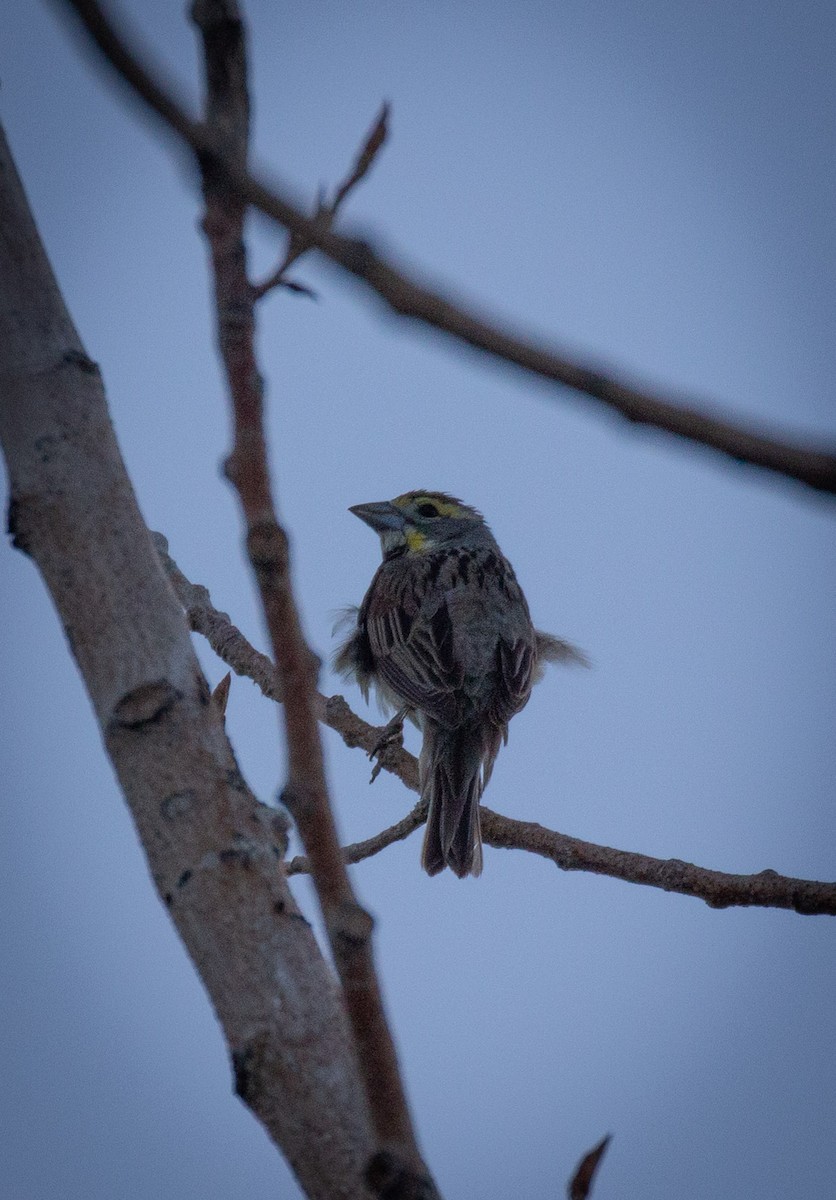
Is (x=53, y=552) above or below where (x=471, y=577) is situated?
below

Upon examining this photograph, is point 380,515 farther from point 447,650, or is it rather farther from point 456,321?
point 456,321

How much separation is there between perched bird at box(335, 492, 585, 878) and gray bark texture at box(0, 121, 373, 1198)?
13.3 ft

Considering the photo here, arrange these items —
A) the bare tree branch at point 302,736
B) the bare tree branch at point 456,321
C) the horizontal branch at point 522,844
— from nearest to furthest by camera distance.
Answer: the bare tree branch at point 456,321
the bare tree branch at point 302,736
the horizontal branch at point 522,844

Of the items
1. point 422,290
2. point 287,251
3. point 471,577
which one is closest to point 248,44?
point 287,251

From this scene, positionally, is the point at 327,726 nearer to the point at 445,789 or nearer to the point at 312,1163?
the point at 445,789

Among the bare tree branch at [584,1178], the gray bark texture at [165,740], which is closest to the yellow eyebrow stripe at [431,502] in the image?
the gray bark texture at [165,740]

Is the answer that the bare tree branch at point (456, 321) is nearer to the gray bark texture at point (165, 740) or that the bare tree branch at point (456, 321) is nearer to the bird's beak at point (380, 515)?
the gray bark texture at point (165, 740)

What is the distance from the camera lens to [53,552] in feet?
8.36

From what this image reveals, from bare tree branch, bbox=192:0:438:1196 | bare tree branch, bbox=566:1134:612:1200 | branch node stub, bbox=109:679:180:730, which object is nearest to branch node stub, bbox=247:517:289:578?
bare tree branch, bbox=192:0:438:1196

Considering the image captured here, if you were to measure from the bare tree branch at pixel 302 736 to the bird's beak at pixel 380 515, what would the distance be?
7.45 metres

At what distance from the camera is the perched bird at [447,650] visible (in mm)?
6723

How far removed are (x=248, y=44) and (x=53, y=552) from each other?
1176 mm

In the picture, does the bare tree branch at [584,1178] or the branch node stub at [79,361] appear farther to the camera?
the branch node stub at [79,361]

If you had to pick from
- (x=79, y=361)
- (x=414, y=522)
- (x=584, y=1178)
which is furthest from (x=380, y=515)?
(x=584, y=1178)
